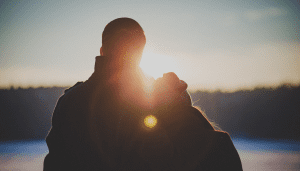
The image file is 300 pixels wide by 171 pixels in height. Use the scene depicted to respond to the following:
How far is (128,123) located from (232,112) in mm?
12572

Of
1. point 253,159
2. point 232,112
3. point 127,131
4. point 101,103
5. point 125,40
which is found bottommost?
point 253,159

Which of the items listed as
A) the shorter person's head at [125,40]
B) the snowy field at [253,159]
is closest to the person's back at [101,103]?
the shorter person's head at [125,40]

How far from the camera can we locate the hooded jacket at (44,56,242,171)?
3.07 feet

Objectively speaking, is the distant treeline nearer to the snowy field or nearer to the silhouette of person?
the snowy field

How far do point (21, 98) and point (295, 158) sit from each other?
14.2 m

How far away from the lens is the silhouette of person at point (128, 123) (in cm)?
94

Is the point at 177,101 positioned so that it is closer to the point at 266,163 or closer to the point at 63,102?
the point at 63,102

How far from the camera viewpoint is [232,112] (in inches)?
487

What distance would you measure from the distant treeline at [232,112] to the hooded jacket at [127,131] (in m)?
10.2

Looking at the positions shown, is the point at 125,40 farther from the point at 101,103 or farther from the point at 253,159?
the point at 253,159

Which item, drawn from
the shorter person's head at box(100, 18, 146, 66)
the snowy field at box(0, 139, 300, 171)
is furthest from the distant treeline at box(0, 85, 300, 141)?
the shorter person's head at box(100, 18, 146, 66)

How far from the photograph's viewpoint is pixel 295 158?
23.0 ft

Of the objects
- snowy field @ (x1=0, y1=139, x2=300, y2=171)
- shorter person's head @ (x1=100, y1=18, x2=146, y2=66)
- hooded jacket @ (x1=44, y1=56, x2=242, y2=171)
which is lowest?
snowy field @ (x1=0, y1=139, x2=300, y2=171)

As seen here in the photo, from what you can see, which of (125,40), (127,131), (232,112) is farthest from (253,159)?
(125,40)
